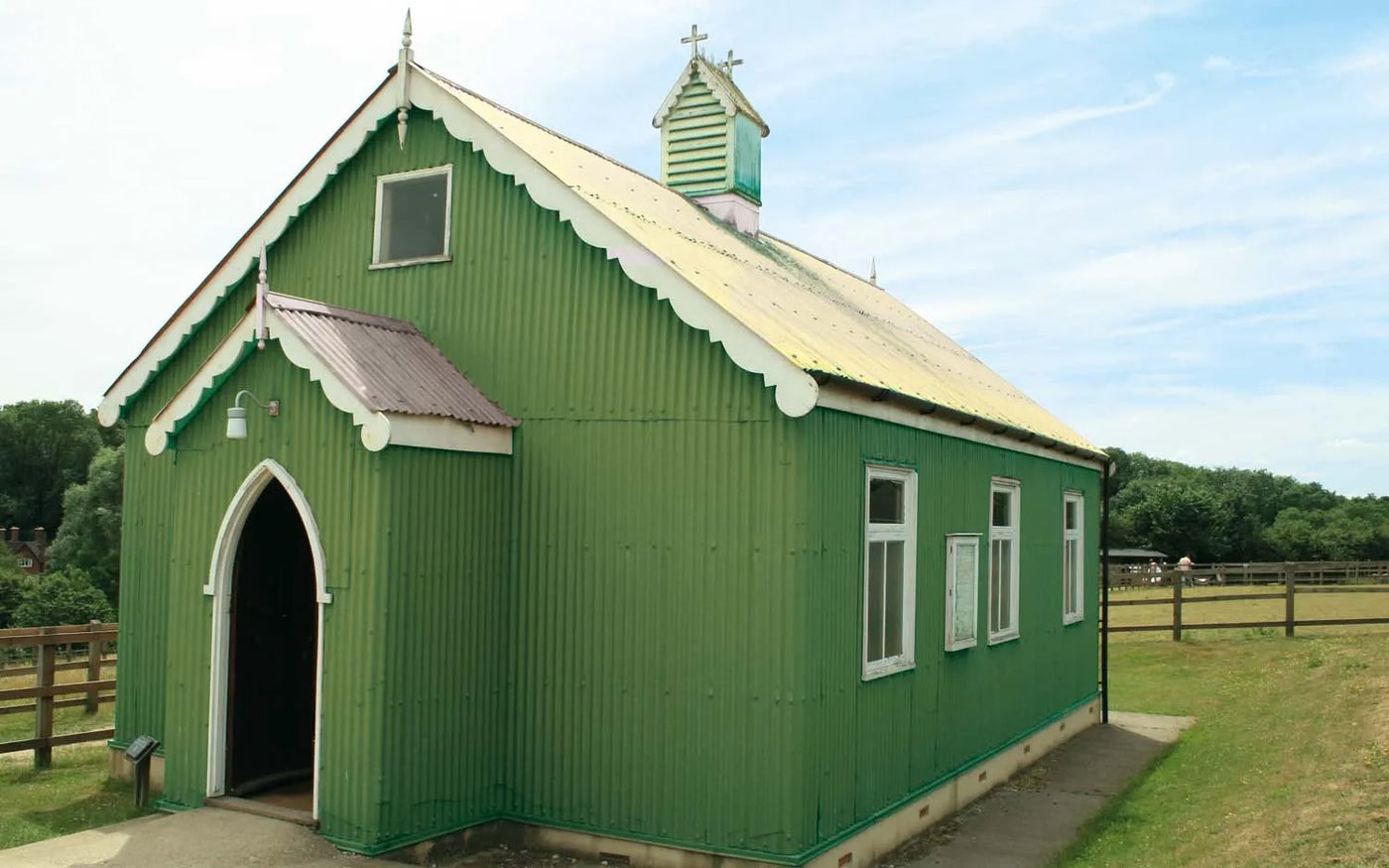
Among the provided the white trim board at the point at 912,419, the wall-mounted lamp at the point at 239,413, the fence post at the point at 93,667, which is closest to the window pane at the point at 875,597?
the white trim board at the point at 912,419

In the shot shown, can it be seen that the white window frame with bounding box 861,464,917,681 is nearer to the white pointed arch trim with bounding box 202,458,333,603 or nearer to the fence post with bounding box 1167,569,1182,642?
the white pointed arch trim with bounding box 202,458,333,603

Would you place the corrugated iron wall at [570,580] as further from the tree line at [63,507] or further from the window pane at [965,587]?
the tree line at [63,507]

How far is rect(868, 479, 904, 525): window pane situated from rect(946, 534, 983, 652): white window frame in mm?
1269

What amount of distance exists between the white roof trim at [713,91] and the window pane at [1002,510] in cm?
568

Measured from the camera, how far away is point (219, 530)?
30.2ft

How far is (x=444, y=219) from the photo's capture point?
1020cm

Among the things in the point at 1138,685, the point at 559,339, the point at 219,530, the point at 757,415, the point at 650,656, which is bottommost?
the point at 1138,685

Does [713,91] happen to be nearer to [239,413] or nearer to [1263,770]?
[239,413]

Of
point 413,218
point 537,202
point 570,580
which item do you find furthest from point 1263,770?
point 413,218

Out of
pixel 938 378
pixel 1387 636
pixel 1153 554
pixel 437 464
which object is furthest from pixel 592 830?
pixel 1153 554

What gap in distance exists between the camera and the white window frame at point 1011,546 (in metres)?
12.8

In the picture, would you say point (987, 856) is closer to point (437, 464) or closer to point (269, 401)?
point (437, 464)

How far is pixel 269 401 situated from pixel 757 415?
3.65m

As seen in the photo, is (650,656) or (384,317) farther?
(384,317)
